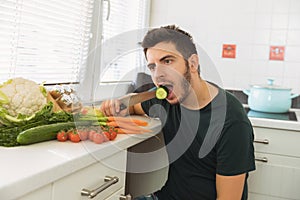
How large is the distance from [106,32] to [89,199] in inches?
48.2

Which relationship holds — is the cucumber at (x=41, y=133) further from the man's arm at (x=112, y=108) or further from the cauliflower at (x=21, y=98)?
the man's arm at (x=112, y=108)

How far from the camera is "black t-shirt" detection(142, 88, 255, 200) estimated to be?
1279mm

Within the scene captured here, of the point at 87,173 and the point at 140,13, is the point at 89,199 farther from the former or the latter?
the point at 140,13

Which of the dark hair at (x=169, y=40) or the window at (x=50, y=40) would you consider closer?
the dark hair at (x=169, y=40)

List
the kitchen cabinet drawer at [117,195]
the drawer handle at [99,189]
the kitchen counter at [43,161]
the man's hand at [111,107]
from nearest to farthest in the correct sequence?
1. the kitchen counter at [43,161]
2. the drawer handle at [99,189]
3. the kitchen cabinet drawer at [117,195]
4. the man's hand at [111,107]

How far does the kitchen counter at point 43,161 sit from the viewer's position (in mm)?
760

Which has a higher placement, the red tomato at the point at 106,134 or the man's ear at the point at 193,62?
the man's ear at the point at 193,62

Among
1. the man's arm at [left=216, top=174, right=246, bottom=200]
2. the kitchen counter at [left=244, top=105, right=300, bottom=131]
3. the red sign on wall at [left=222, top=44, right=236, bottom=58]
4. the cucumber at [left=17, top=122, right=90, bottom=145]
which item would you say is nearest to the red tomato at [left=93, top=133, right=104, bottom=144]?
the cucumber at [left=17, top=122, right=90, bottom=145]

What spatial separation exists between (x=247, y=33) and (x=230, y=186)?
4.54 ft

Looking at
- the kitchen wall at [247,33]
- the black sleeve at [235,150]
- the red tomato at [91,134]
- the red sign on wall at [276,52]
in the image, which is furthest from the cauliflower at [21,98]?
the red sign on wall at [276,52]

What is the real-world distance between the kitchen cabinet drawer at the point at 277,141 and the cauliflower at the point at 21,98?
3.77 feet

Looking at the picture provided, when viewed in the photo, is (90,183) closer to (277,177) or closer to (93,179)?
(93,179)

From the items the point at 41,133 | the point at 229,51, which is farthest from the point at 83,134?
the point at 229,51

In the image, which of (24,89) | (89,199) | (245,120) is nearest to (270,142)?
(245,120)
